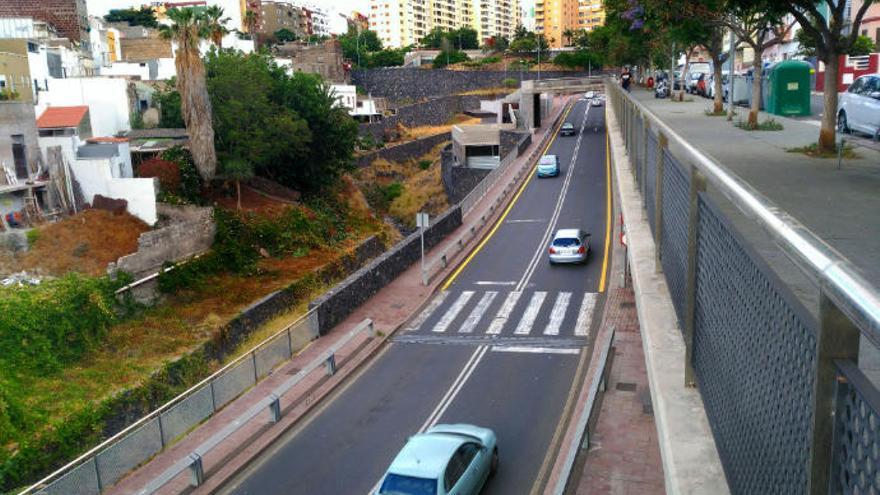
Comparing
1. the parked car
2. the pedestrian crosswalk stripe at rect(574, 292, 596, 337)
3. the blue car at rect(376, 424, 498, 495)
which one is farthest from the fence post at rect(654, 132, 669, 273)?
the pedestrian crosswalk stripe at rect(574, 292, 596, 337)

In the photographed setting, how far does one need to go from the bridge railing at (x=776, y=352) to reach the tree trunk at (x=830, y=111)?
11.2m

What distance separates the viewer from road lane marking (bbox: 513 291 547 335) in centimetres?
2492

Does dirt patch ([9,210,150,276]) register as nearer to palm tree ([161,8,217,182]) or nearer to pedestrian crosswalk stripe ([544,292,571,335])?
palm tree ([161,8,217,182])

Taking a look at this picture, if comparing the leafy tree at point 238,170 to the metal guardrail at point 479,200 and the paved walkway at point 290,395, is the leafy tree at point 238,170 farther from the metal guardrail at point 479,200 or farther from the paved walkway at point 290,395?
the paved walkway at point 290,395

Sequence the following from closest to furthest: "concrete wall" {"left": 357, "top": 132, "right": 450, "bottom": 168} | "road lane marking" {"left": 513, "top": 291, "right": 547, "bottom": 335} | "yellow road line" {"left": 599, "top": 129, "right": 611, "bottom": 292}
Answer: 1. "road lane marking" {"left": 513, "top": 291, "right": 547, "bottom": 335}
2. "yellow road line" {"left": 599, "top": 129, "right": 611, "bottom": 292}
3. "concrete wall" {"left": 357, "top": 132, "right": 450, "bottom": 168}

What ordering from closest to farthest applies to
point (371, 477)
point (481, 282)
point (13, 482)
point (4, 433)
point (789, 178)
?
point (789, 178), point (371, 477), point (13, 482), point (4, 433), point (481, 282)

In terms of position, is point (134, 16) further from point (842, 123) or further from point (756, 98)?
point (842, 123)

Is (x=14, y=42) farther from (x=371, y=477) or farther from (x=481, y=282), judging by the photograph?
(x=371, y=477)

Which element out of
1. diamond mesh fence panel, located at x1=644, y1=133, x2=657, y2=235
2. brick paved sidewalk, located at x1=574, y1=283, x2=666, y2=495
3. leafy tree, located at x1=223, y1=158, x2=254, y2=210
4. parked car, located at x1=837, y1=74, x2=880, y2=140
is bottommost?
brick paved sidewalk, located at x1=574, y1=283, x2=666, y2=495

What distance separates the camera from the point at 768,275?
3.16 metres

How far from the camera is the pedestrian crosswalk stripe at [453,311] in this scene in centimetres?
2601

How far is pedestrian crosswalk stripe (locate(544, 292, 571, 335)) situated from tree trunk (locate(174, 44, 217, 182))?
22.1m

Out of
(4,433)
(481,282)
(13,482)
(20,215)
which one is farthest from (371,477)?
(20,215)

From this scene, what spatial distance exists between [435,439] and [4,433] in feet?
41.1
